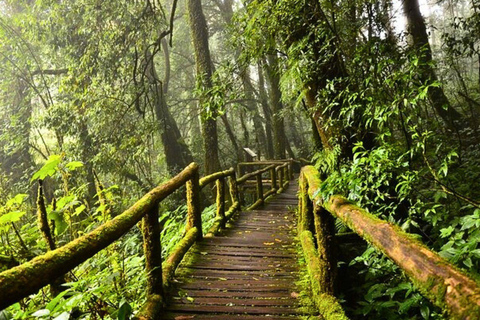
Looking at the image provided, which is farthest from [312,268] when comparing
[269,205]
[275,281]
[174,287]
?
[269,205]

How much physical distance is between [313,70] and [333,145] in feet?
3.70

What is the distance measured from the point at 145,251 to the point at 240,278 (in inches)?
53.6

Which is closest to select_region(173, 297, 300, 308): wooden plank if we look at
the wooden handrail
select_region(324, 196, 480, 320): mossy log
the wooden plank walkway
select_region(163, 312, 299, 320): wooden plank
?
the wooden plank walkway

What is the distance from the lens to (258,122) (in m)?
22.0

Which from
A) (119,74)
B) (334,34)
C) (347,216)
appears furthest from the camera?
(119,74)

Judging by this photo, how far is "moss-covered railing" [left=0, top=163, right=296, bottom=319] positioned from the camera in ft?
5.05

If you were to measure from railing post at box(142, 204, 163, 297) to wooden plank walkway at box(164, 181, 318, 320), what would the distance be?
10.3 inches

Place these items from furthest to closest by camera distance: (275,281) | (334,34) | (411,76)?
(334,34) → (275,281) → (411,76)

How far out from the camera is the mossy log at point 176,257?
3798mm

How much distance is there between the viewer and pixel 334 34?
4.97 metres

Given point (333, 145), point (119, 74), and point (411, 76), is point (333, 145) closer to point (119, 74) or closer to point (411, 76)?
point (411, 76)

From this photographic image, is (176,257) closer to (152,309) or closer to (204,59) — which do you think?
(152,309)

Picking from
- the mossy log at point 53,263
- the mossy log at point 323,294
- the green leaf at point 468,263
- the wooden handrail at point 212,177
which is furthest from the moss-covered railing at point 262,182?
the green leaf at point 468,263

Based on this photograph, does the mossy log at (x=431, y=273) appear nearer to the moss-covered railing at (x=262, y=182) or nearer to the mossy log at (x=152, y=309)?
the mossy log at (x=152, y=309)
